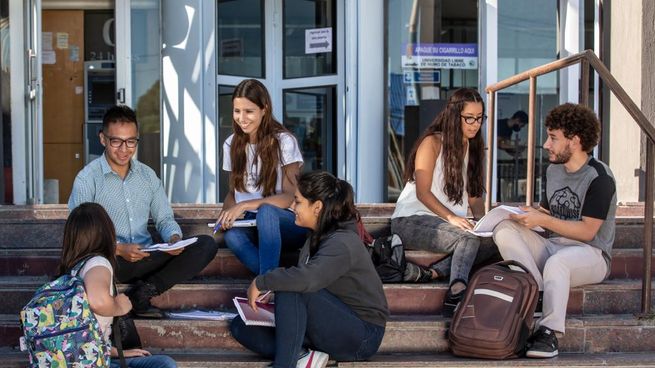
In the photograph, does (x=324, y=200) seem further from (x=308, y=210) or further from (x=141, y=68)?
(x=141, y=68)

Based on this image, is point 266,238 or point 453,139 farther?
point 453,139

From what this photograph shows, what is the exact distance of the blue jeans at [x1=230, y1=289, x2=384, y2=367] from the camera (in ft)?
12.9

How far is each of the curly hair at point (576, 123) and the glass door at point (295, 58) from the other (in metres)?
3.56

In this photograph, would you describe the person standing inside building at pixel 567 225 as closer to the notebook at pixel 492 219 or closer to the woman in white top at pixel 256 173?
the notebook at pixel 492 219

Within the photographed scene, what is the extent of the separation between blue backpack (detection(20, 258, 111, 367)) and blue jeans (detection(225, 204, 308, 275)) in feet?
3.58

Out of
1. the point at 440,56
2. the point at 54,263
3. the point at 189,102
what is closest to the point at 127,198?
the point at 54,263

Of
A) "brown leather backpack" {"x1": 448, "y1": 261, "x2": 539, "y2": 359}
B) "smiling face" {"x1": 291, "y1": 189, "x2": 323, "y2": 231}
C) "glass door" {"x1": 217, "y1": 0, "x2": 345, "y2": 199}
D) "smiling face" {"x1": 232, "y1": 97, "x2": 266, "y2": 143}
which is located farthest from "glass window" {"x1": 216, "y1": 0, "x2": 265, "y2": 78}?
"brown leather backpack" {"x1": 448, "y1": 261, "x2": 539, "y2": 359}

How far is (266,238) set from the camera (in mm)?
4434

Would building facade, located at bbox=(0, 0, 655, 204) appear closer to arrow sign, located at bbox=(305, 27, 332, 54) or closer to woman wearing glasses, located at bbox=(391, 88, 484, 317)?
arrow sign, located at bbox=(305, 27, 332, 54)

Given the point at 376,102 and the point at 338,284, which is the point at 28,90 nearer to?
the point at 376,102

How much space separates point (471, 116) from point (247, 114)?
119 centimetres

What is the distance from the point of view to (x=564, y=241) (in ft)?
15.2

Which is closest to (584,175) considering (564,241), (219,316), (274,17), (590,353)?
(564,241)

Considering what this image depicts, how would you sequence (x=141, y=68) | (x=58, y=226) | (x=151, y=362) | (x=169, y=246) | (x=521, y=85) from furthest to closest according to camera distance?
1. (x=521, y=85)
2. (x=141, y=68)
3. (x=58, y=226)
4. (x=169, y=246)
5. (x=151, y=362)
